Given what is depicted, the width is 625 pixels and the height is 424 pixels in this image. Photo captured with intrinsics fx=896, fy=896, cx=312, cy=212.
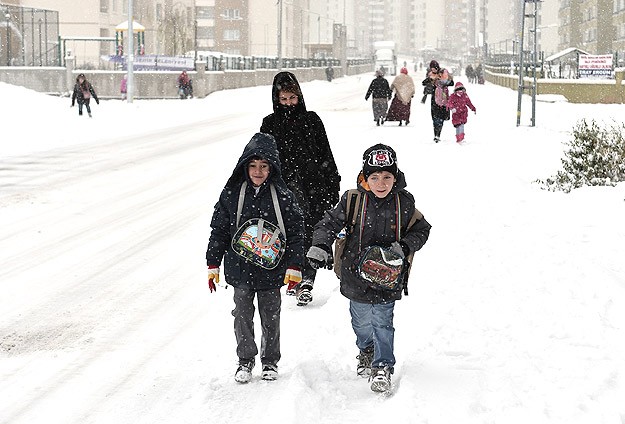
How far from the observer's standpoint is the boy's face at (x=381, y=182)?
197 inches

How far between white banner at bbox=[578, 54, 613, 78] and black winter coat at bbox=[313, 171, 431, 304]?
3675cm

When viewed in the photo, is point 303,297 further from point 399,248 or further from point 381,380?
point 399,248

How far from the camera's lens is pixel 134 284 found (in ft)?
27.0

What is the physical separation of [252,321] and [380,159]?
1315 mm

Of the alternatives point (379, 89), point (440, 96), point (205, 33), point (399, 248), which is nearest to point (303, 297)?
point (399, 248)

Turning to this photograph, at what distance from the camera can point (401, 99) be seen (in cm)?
2652

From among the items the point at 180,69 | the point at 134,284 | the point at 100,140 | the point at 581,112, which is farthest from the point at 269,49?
the point at 134,284

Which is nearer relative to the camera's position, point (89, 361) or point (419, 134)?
point (89, 361)

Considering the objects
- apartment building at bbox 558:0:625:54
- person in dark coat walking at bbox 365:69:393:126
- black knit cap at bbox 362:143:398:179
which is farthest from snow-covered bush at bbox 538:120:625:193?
apartment building at bbox 558:0:625:54

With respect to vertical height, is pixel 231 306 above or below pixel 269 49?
below

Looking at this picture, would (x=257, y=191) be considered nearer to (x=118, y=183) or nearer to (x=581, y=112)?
(x=118, y=183)

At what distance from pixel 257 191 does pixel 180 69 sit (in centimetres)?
4186

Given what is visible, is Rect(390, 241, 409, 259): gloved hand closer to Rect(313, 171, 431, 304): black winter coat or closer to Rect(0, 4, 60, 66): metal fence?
Rect(313, 171, 431, 304): black winter coat

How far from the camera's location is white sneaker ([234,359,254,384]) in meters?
5.46
